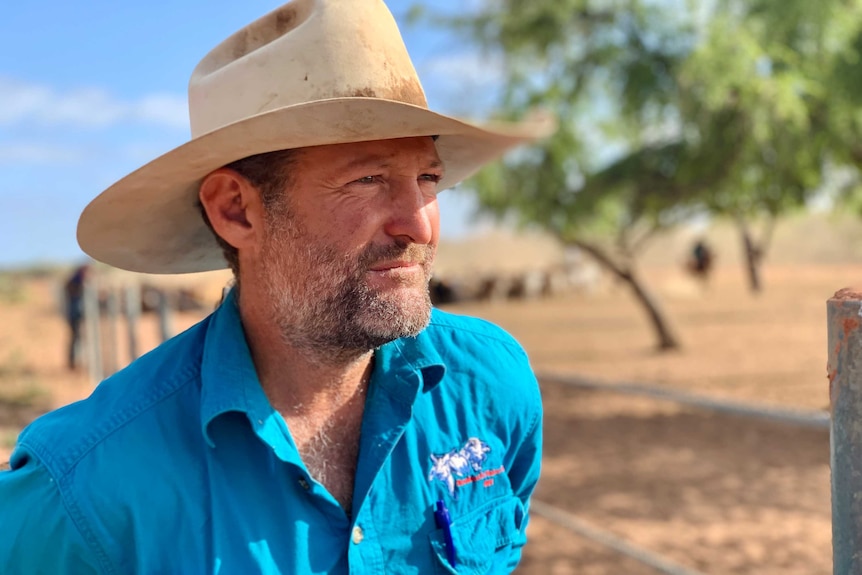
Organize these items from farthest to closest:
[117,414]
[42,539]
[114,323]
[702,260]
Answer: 1. [702,260]
2. [114,323]
3. [117,414]
4. [42,539]

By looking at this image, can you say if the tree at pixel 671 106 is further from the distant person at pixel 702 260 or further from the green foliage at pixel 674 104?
the distant person at pixel 702 260

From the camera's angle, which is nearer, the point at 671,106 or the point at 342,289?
the point at 342,289

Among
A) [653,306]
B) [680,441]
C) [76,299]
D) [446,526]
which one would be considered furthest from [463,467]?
[653,306]

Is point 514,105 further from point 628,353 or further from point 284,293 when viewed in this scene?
point 284,293

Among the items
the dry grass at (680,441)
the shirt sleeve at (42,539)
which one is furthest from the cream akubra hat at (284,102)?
the dry grass at (680,441)

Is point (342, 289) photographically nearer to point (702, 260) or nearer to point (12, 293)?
point (702, 260)

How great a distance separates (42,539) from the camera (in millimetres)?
1379

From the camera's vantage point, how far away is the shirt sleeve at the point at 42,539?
1.38 metres

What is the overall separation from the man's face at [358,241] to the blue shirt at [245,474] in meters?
0.16

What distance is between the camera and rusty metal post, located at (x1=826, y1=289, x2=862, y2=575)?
1199mm

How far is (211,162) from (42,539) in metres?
0.80

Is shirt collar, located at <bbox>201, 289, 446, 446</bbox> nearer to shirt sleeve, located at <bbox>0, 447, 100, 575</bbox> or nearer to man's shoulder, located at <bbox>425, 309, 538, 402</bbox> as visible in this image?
man's shoulder, located at <bbox>425, 309, 538, 402</bbox>

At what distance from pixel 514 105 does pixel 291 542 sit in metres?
9.36

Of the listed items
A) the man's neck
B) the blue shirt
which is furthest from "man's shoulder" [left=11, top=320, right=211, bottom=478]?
the man's neck
